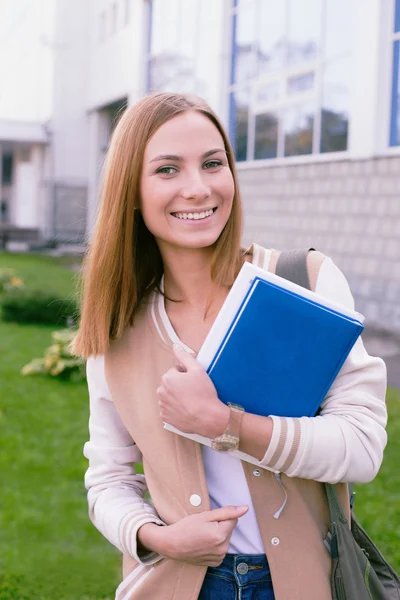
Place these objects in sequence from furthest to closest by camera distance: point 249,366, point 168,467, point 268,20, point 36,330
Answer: point 268,20 < point 36,330 < point 168,467 < point 249,366

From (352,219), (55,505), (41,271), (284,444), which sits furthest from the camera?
(41,271)

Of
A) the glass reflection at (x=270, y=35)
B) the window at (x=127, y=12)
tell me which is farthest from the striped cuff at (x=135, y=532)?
the window at (x=127, y=12)

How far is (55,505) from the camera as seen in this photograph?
14.8ft

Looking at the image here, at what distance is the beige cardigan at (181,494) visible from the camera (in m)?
1.60

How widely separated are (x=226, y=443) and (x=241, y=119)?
13439 mm

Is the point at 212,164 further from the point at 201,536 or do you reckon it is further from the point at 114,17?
the point at 114,17

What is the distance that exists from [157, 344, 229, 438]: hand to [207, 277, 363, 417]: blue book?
4 cm

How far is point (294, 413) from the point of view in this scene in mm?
1568

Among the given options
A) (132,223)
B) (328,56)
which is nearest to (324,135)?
(328,56)

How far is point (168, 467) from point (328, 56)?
34.6ft

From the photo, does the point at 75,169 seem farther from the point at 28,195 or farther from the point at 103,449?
the point at 103,449

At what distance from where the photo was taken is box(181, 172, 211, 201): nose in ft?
5.60

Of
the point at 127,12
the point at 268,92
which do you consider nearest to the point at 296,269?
the point at 268,92

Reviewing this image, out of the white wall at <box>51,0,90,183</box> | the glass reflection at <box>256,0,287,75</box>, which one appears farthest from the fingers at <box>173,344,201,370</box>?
the white wall at <box>51,0,90,183</box>
